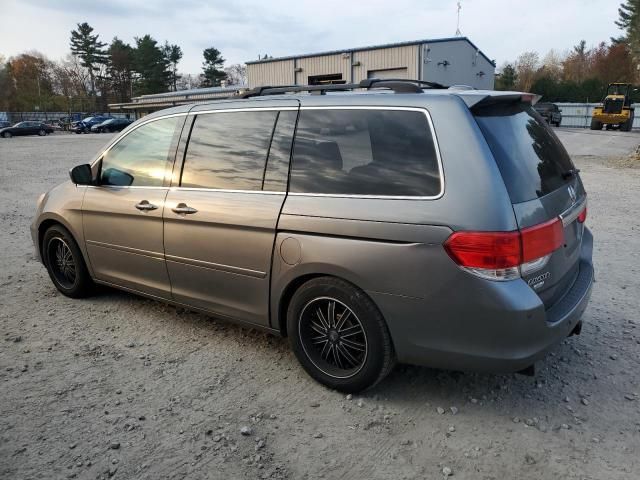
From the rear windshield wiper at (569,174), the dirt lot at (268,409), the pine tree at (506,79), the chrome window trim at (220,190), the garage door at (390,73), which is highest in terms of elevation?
the pine tree at (506,79)

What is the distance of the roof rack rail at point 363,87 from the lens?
313 centimetres

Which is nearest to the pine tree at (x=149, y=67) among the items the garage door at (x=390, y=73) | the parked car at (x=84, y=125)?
the parked car at (x=84, y=125)

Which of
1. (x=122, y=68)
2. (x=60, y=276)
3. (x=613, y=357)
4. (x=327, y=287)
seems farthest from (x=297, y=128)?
(x=122, y=68)

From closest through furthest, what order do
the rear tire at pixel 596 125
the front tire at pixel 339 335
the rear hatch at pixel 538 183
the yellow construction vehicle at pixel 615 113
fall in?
the rear hatch at pixel 538 183 < the front tire at pixel 339 335 < the yellow construction vehicle at pixel 615 113 < the rear tire at pixel 596 125

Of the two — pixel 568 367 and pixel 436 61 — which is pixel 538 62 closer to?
pixel 436 61

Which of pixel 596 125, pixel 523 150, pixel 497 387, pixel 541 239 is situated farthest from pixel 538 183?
pixel 596 125

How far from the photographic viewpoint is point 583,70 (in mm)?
68500

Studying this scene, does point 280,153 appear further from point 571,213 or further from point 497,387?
point 497,387

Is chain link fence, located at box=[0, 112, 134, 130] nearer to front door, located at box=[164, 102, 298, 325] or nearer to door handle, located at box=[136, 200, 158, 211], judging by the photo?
door handle, located at box=[136, 200, 158, 211]

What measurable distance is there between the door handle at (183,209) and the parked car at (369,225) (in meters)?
0.01

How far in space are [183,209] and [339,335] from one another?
1.49 m

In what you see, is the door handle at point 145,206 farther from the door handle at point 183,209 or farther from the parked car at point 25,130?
the parked car at point 25,130

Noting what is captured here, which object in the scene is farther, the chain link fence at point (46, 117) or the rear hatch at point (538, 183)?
the chain link fence at point (46, 117)

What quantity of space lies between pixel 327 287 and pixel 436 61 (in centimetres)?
2925
